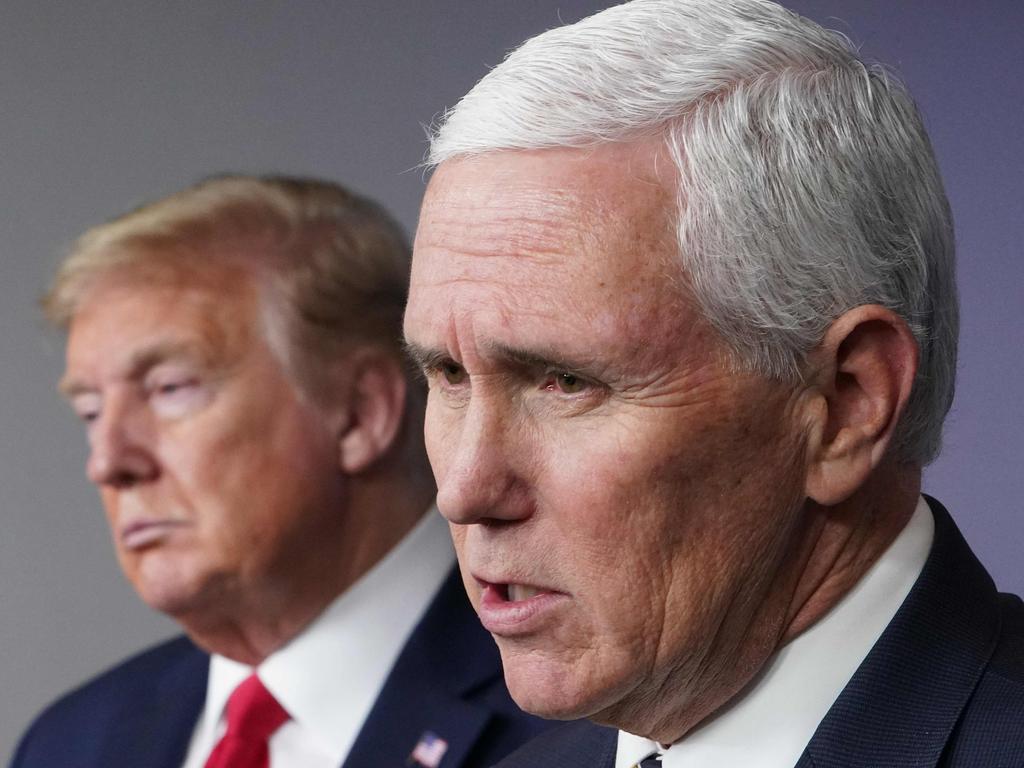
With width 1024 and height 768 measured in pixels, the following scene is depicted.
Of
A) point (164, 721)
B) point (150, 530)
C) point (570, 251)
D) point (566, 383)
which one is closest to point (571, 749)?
point (566, 383)

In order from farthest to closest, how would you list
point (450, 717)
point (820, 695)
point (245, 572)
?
point (245, 572)
point (450, 717)
point (820, 695)

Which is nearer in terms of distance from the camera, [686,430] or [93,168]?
[686,430]

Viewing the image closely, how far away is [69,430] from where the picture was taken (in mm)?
3910

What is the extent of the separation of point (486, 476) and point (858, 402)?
377mm

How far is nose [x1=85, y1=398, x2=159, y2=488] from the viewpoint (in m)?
2.79

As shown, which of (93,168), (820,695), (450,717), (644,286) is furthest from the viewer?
(93,168)

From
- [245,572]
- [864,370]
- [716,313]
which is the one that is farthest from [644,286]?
[245,572]

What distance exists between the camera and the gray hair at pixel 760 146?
4.96 feet

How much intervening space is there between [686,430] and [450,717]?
1.18 m

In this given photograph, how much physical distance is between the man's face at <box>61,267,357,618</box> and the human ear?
1379mm

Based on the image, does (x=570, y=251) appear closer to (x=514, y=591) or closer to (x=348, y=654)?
(x=514, y=591)

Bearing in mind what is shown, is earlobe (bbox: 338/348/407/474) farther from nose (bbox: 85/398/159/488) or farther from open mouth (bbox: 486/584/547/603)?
open mouth (bbox: 486/584/547/603)

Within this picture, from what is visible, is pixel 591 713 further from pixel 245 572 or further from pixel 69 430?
pixel 69 430

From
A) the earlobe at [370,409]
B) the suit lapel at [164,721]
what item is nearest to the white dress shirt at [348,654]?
the earlobe at [370,409]
